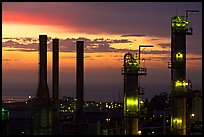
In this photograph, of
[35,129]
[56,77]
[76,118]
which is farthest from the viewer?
[56,77]

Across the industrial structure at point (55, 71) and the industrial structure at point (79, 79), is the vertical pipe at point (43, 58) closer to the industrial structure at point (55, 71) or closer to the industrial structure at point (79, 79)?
the industrial structure at point (79, 79)

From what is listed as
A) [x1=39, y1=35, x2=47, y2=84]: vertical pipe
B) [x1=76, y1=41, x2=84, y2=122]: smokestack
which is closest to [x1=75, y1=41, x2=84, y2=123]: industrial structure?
[x1=76, y1=41, x2=84, y2=122]: smokestack

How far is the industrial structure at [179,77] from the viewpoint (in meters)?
29.2

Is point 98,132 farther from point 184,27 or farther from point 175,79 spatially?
point 184,27

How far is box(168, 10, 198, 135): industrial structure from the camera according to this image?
96.0 ft

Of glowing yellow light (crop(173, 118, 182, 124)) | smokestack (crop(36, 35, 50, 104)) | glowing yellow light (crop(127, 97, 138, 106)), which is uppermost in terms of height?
smokestack (crop(36, 35, 50, 104))

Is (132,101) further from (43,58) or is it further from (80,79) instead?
(80,79)

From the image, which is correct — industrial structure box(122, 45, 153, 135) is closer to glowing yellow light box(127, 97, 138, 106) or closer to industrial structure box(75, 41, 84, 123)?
glowing yellow light box(127, 97, 138, 106)

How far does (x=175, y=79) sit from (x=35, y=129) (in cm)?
953

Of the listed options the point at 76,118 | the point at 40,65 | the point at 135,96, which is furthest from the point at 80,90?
the point at 135,96

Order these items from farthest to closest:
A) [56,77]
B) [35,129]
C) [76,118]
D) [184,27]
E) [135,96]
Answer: [56,77], [76,118], [184,27], [135,96], [35,129]

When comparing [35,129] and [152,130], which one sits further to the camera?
[152,130]

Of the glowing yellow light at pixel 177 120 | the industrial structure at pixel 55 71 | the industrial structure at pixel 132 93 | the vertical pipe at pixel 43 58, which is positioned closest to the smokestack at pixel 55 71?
the industrial structure at pixel 55 71

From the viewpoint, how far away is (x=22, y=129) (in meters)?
38.8
